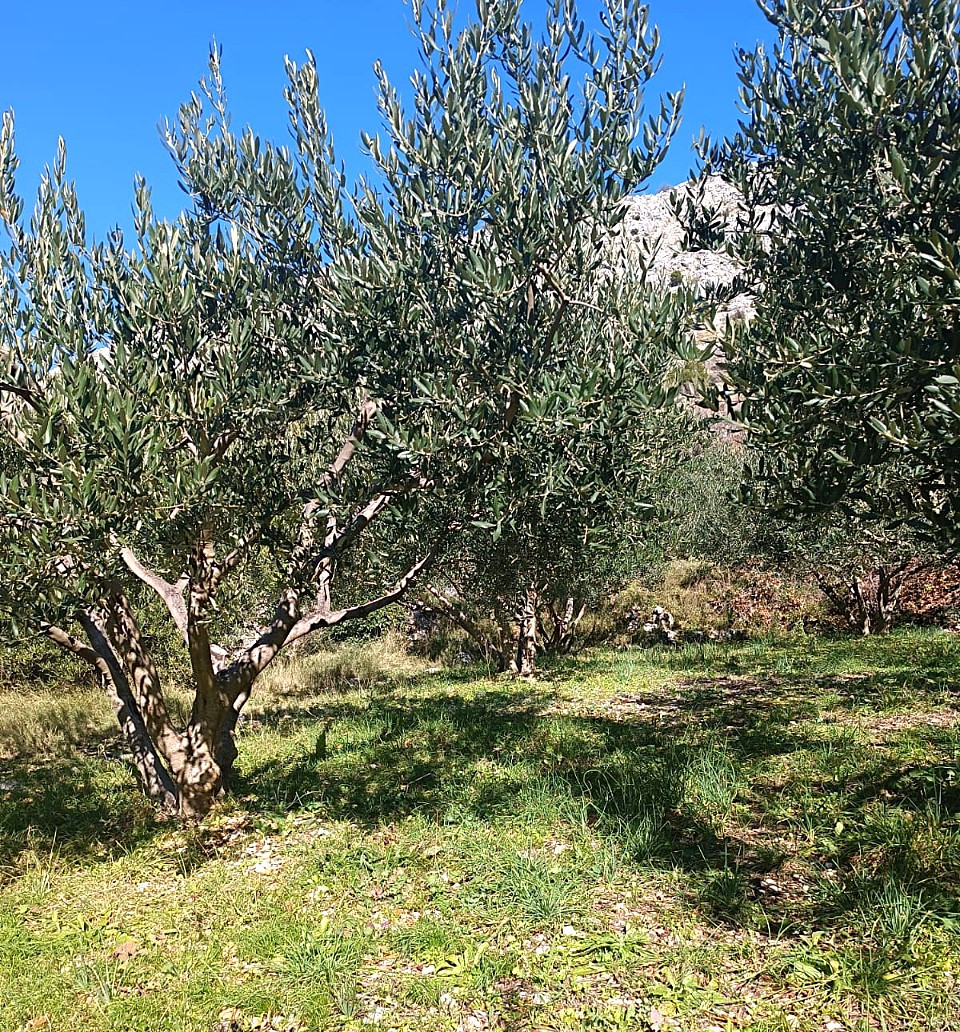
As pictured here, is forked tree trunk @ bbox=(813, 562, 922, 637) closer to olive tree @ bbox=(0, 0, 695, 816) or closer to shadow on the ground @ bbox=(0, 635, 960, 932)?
shadow on the ground @ bbox=(0, 635, 960, 932)

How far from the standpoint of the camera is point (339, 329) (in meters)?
5.82

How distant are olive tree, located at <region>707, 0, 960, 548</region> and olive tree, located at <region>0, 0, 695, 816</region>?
85cm

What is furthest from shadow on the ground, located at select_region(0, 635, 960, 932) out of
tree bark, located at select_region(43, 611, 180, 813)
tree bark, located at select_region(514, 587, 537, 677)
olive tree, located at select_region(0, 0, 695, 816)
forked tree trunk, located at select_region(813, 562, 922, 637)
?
forked tree trunk, located at select_region(813, 562, 922, 637)

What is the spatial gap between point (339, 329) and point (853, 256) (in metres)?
3.85

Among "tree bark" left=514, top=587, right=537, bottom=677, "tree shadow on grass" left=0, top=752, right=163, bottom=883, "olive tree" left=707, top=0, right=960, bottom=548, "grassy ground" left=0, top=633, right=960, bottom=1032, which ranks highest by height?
"olive tree" left=707, top=0, right=960, bottom=548

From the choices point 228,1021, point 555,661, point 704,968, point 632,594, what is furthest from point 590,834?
point 632,594

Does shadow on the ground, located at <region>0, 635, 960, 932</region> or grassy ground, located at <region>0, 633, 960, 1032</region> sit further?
shadow on the ground, located at <region>0, 635, 960, 932</region>

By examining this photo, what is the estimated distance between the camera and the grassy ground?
4484 mm

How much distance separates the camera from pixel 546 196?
547 cm

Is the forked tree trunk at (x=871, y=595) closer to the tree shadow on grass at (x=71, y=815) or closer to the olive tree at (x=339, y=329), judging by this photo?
the olive tree at (x=339, y=329)

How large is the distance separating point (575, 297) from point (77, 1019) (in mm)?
5958

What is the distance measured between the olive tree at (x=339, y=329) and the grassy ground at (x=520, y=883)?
8.14 feet

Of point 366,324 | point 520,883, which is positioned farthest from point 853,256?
point 520,883

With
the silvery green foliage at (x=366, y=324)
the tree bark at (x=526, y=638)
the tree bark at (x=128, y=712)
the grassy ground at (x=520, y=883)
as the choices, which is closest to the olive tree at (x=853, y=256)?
the silvery green foliage at (x=366, y=324)
